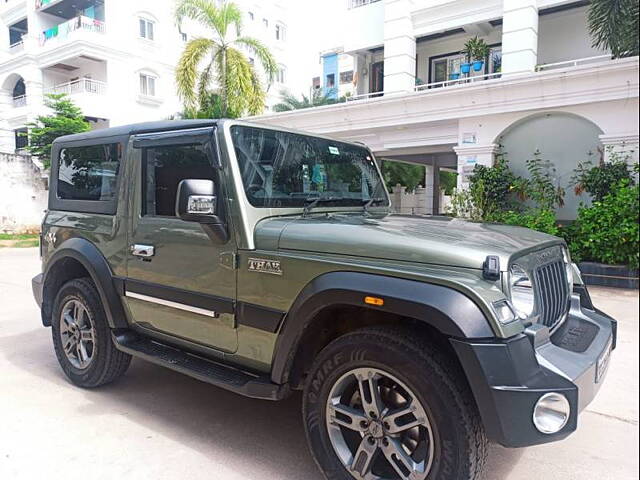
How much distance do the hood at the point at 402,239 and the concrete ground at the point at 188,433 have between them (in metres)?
1.03

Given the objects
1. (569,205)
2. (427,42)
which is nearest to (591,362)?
(569,205)

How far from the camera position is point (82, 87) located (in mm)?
22953

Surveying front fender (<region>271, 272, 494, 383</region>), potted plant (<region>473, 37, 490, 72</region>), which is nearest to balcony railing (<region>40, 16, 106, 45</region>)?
potted plant (<region>473, 37, 490, 72</region>)

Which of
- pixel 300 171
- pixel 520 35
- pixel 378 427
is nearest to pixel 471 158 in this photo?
pixel 520 35

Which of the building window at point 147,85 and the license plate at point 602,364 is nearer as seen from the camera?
the license plate at point 602,364

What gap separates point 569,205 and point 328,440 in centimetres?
583

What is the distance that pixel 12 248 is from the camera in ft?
49.8

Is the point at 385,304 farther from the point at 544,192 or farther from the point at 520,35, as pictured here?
the point at 520,35

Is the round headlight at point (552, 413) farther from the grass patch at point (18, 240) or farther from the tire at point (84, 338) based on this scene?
the grass patch at point (18, 240)

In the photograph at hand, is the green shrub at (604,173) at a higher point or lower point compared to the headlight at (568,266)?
higher

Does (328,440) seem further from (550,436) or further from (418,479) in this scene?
(550,436)

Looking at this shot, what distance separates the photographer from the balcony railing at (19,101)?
16506mm

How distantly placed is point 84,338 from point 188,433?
1.27 m

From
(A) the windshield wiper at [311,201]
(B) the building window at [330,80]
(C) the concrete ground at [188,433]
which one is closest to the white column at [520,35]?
(C) the concrete ground at [188,433]
